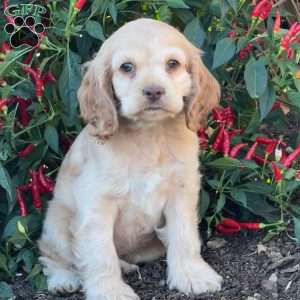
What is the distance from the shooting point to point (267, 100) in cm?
495

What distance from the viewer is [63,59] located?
5.25 m

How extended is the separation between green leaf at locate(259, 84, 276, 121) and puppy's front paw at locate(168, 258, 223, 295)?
3.05 feet

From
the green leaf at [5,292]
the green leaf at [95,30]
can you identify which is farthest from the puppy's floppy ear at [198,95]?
the green leaf at [5,292]

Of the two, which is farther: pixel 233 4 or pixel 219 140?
pixel 219 140

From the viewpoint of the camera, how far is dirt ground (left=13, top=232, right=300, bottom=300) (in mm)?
4733

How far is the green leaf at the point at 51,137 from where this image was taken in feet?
16.6

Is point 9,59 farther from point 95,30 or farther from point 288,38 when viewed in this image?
point 288,38

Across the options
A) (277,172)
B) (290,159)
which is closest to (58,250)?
(277,172)

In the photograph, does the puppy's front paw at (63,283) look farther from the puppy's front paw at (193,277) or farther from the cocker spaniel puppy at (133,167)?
the puppy's front paw at (193,277)

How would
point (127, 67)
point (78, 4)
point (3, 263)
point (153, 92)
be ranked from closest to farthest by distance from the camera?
point (153, 92) → point (127, 67) → point (78, 4) → point (3, 263)

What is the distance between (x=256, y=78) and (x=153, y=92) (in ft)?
2.71

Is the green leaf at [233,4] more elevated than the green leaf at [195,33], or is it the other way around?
the green leaf at [233,4]

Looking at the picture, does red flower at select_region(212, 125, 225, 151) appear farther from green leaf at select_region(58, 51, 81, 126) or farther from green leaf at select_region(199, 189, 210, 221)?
green leaf at select_region(58, 51, 81, 126)

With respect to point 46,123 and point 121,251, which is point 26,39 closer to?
point 46,123
